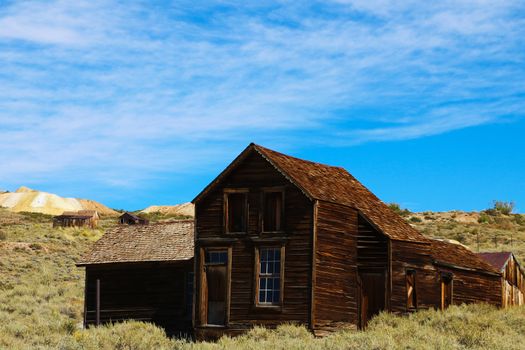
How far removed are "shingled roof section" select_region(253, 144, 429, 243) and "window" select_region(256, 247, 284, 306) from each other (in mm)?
2472

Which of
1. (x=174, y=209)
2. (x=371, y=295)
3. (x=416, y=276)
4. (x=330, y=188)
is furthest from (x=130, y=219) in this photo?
(x=371, y=295)

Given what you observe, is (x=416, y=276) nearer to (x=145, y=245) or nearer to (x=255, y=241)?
(x=255, y=241)

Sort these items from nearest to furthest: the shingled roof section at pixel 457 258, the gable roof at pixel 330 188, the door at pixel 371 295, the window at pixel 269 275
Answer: the window at pixel 269 275, the gable roof at pixel 330 188, the door at pixel 371 295, the shingled roof section at pixel 457 258

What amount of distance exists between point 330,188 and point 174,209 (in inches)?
3270

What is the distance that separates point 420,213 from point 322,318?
55613mm

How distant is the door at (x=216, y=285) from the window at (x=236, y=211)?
0.94m

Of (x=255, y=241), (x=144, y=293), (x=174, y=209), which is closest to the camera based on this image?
(x=255, y=241)

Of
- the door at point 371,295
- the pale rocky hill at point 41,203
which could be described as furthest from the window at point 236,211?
the pale rocky hill at point 41,203

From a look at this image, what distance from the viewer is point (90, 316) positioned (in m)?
34.5

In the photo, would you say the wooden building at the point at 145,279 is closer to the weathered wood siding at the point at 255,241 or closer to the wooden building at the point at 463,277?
the weathered wood siding at the point at 255,241

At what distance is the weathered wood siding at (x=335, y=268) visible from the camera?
2739cm

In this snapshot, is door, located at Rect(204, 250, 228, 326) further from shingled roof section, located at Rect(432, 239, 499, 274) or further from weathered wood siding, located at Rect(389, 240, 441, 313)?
shingled roof section, located at Rect(432, 239, 499, 274)

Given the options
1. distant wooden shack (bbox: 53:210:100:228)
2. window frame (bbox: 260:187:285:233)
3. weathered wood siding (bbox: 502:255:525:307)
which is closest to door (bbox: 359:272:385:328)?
window frame (bbox: 260:187:285:233)

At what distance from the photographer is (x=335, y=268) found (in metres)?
28.1
